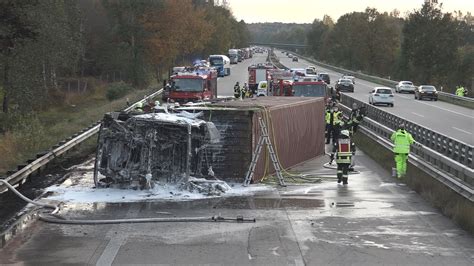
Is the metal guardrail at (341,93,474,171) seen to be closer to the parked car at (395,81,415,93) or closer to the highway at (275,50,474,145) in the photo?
the highway at (275,50,474,145)

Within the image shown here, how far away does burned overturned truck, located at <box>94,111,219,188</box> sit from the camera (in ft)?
48.1

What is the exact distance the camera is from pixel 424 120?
3738 cm

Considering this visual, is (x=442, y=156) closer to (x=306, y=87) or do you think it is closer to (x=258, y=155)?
(x=258, y=155)

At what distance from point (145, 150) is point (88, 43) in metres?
71.3

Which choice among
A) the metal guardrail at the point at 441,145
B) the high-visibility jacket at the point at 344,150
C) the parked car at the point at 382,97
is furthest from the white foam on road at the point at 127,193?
the parked car at the point at 382,97

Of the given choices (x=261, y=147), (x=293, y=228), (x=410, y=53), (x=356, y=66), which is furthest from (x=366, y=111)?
(x=356, y=66)

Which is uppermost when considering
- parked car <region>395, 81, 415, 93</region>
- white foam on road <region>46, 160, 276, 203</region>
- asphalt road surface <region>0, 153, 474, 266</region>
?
asphalt road surface <region>0, 153, 474, 266</region>

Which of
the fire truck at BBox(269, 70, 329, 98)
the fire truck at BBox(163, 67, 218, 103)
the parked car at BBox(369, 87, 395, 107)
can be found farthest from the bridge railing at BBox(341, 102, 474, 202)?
the parked car at BBox(369, 87, 395, 107)

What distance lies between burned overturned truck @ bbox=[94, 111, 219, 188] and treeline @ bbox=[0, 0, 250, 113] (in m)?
4.94

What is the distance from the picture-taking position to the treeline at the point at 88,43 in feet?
137

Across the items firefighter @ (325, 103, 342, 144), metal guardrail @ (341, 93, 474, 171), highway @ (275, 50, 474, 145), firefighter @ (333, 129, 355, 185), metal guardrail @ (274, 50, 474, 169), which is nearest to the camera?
metal guardrail @ (341, 93, 474, 171)

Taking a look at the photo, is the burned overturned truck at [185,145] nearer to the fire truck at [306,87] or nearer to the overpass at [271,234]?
the overpass at [271,234]

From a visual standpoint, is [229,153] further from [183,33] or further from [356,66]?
[356,66]

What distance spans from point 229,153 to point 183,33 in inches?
2333
